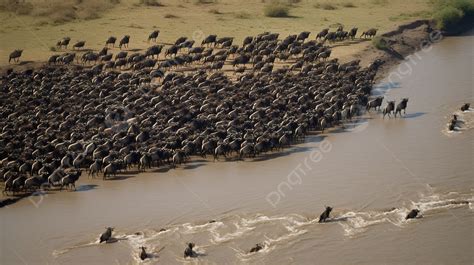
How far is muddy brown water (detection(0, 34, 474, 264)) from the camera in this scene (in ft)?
58.9

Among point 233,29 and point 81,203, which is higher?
point 233,29

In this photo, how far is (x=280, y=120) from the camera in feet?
85.9

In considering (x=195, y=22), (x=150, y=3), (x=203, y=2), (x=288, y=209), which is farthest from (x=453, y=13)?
(x=288, y=209)

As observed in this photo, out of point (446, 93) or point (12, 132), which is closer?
point (12, 132)

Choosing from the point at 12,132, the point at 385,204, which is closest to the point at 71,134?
the point at 12,132

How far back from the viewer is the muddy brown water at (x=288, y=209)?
17953 mm

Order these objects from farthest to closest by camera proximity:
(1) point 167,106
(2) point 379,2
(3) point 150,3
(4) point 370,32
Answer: (2) point 379,2, (3) point 150,3, (4) point 370,32, (1) point 167,106

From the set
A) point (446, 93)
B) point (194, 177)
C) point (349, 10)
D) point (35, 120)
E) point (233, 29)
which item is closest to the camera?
point (194, 177)

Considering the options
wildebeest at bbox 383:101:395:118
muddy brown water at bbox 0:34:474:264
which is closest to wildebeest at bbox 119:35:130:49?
muddy brown water at bbox 0:34:474:264

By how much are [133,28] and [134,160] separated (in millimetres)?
18775

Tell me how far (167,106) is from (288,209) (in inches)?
349

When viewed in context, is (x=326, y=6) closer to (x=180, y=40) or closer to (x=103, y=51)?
(x=180, y=40)

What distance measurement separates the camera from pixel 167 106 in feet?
90.5

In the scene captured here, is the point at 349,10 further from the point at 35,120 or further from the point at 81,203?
the point at 81,203
